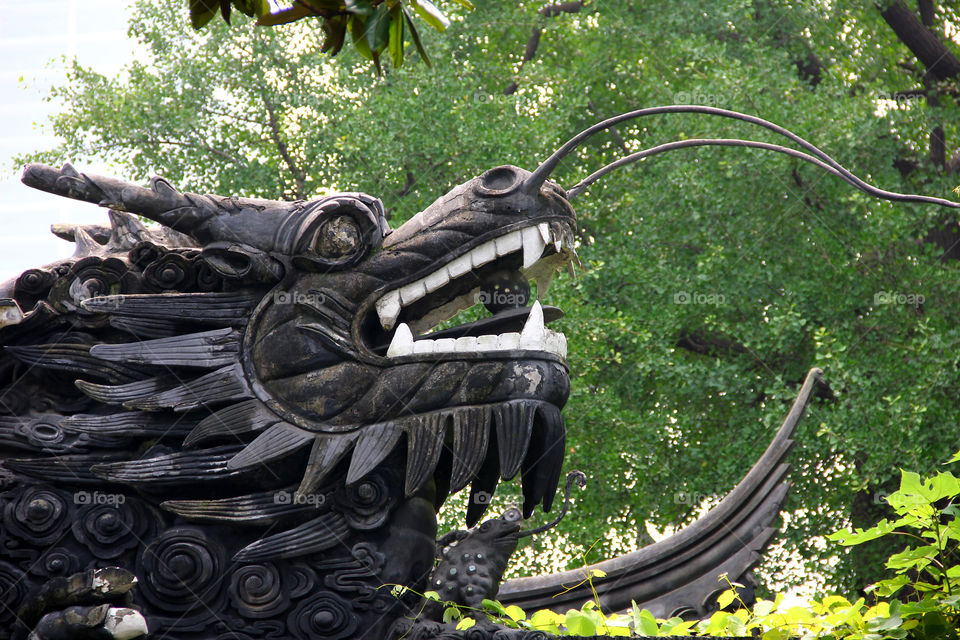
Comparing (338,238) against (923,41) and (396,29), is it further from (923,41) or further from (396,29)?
(923,41)

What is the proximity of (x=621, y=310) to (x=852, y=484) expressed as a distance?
3239 millimetres

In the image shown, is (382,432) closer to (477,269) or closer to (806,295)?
(477,269)

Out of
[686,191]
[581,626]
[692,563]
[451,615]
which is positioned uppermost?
[686,191]

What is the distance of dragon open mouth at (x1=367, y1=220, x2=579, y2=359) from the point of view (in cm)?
406

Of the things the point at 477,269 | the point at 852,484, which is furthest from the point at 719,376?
the point at 477,269

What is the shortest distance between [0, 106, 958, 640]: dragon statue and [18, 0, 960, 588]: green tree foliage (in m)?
6.46

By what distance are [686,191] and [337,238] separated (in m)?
8.29

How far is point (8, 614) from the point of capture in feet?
12.2

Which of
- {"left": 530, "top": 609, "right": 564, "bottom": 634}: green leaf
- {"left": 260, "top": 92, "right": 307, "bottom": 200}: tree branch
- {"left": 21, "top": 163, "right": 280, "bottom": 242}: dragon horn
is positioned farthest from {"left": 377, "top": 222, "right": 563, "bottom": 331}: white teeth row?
{"left": 260, "top": 92, "right": 307, "bottom": 200}: tree branch

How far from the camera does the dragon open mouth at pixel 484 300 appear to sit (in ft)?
13.3

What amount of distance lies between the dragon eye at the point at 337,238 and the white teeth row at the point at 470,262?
0.24 metres

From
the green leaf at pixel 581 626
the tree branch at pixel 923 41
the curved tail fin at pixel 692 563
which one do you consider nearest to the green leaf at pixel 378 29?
the green leaf at pixel 581 626

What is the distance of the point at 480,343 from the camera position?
405 cm

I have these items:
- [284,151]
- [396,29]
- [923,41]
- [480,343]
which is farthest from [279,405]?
[923,41]
